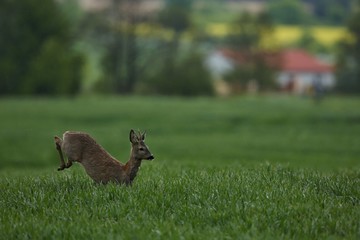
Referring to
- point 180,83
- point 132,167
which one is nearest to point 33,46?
point 180,83

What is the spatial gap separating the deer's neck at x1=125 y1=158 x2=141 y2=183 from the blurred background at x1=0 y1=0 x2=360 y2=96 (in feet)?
199

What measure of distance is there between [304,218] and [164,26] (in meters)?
109

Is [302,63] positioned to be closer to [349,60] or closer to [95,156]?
[349,60]

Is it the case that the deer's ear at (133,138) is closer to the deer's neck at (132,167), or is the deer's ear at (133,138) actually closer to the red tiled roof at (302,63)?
the deer's neck at (132,167)

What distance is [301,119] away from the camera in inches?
1874

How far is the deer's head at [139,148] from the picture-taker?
10016mm

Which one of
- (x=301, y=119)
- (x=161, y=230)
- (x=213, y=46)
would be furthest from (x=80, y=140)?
(x=213, y=46)

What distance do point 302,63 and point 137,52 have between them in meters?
74.9

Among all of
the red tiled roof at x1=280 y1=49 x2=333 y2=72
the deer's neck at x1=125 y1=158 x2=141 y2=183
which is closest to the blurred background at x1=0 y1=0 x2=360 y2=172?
the red tiled roof at x1=280 y1=49 x2=333 y2=72

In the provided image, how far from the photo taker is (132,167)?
10242 mm

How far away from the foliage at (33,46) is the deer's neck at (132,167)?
72.8 m

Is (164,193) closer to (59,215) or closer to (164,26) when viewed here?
(59,215)

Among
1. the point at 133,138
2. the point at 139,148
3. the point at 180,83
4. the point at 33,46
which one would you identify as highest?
the point at 33,46

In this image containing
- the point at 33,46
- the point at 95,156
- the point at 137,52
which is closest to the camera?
the point at 95,156
